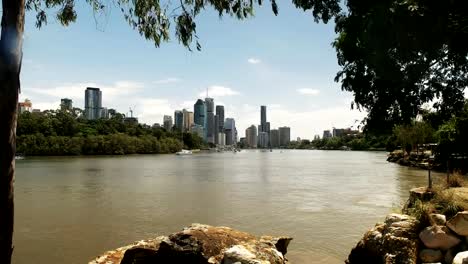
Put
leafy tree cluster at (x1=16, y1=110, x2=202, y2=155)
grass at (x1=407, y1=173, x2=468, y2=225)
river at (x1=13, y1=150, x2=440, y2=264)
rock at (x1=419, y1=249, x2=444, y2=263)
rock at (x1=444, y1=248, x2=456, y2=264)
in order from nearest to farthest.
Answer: rock at (x1=444, y1=248, x2=456, y2=264) < rock at (x1=419, y1=249, x2=444, y2=263) < grass at (x1=407, y1=173, x2=468, y2=225) < river at (x1=13, y1=150, x2=440, y2=264) < leafy tree cluster at (x1=16, y1=110, x2=202, y2=155)

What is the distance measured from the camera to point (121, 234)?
20453 millimetres

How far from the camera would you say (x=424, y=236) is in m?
11.4

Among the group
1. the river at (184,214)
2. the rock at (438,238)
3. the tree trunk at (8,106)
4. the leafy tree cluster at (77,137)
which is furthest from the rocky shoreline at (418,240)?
the leafy tree cluster at (77,137)

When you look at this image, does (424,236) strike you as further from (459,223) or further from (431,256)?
Result: (459,223)

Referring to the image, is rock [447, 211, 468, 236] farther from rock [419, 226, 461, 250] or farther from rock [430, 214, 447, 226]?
rock [430, 214, 447, 226]

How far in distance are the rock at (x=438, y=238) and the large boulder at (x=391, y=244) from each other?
265 mm

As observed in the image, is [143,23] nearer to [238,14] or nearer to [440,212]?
[238,14]

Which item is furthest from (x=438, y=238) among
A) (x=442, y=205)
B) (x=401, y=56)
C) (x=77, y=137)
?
(x=77, y=137)

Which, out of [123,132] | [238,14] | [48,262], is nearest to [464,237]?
[238,14]

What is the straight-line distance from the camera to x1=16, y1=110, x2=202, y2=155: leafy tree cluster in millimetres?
133875

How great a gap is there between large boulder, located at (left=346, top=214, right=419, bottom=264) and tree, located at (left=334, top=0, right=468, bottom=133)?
3.69 m

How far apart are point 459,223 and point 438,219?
0.71m

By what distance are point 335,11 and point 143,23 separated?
411 cm

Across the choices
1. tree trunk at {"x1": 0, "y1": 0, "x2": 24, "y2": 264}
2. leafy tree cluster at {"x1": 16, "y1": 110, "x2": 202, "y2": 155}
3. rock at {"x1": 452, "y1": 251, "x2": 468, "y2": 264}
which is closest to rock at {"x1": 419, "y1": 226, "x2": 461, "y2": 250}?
rock at {"x1": 452, "y1": 251, "x2": 468, "y2": 264}
